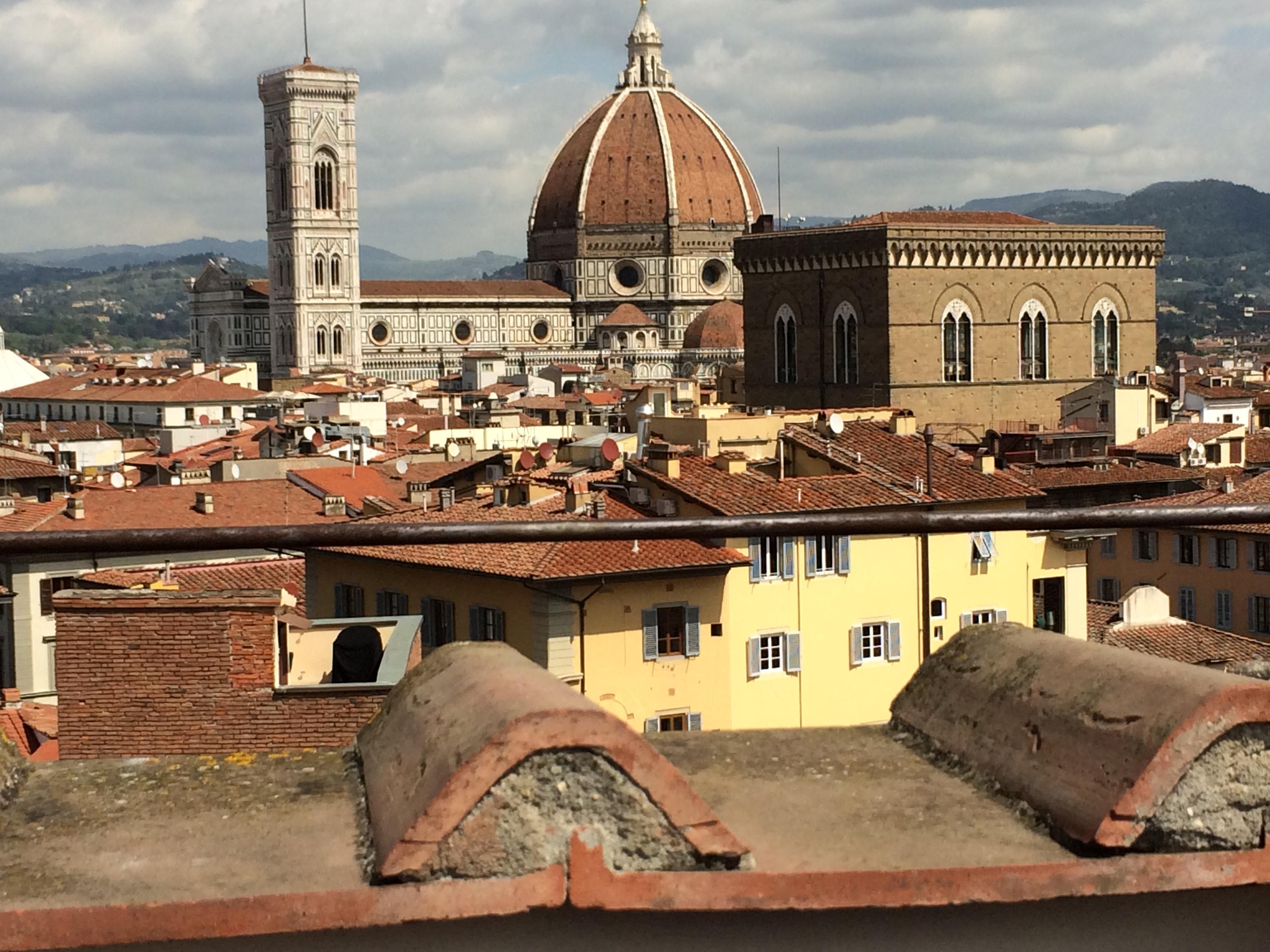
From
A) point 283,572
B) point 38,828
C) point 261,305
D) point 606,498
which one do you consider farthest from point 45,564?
point 261,305

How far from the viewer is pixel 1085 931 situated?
2.11 m

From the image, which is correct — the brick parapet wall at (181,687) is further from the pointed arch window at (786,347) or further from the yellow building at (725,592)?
the pointed arch window at (786,347)

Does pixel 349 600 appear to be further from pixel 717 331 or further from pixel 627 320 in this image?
pixel 627 320

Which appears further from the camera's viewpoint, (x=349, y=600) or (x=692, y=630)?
(x=692, y=630)

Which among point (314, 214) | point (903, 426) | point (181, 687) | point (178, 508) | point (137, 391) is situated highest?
point (314, 214)

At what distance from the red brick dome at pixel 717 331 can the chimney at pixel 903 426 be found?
67.3 metres

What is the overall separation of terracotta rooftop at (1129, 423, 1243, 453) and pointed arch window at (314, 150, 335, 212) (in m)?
63.4

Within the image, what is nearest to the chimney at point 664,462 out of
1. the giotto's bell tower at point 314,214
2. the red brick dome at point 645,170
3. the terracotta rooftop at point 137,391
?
the terracotta rooftop at point 137,391

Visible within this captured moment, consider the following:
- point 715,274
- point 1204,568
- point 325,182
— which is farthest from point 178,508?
point 715,274

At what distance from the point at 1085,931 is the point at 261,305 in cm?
9746

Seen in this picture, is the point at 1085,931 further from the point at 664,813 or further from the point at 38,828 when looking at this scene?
the point at 38,828

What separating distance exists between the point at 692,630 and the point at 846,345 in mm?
31297

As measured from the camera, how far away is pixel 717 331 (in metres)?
94.2

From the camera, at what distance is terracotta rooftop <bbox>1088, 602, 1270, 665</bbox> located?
60.4ft
